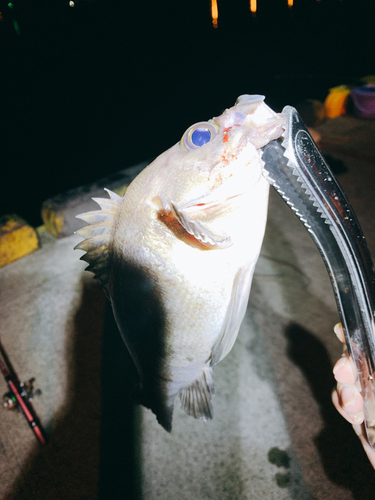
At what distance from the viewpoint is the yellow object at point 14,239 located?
3758 millimetres

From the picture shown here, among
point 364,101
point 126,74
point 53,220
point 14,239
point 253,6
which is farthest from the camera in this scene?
point 253,6

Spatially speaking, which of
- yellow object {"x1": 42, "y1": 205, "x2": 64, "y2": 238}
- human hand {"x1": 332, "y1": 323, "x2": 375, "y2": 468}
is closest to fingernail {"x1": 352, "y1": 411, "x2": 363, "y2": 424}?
human hand {"x1": 332, "y1": 323, "x2": 375, "y2": 468}

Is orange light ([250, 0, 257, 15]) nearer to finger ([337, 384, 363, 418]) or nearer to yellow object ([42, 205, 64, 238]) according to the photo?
yellow object ([42, 205, 64, 238])

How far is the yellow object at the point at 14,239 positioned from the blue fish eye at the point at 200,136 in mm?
3711

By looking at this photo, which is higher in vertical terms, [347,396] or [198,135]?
[198,135]

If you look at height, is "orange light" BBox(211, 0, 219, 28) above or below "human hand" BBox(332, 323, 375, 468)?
above

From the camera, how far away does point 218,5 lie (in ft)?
73.8

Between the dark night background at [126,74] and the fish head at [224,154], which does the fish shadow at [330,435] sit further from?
the dark night background at [126,74]

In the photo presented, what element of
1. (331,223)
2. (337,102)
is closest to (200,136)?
(331,223)

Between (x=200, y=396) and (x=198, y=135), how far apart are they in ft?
3.82

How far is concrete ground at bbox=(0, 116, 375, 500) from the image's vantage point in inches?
72.9

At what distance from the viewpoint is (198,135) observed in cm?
97

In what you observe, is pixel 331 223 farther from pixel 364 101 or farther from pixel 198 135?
pixel 364 101

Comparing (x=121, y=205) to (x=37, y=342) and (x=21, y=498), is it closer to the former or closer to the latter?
(x=21, y=498)
